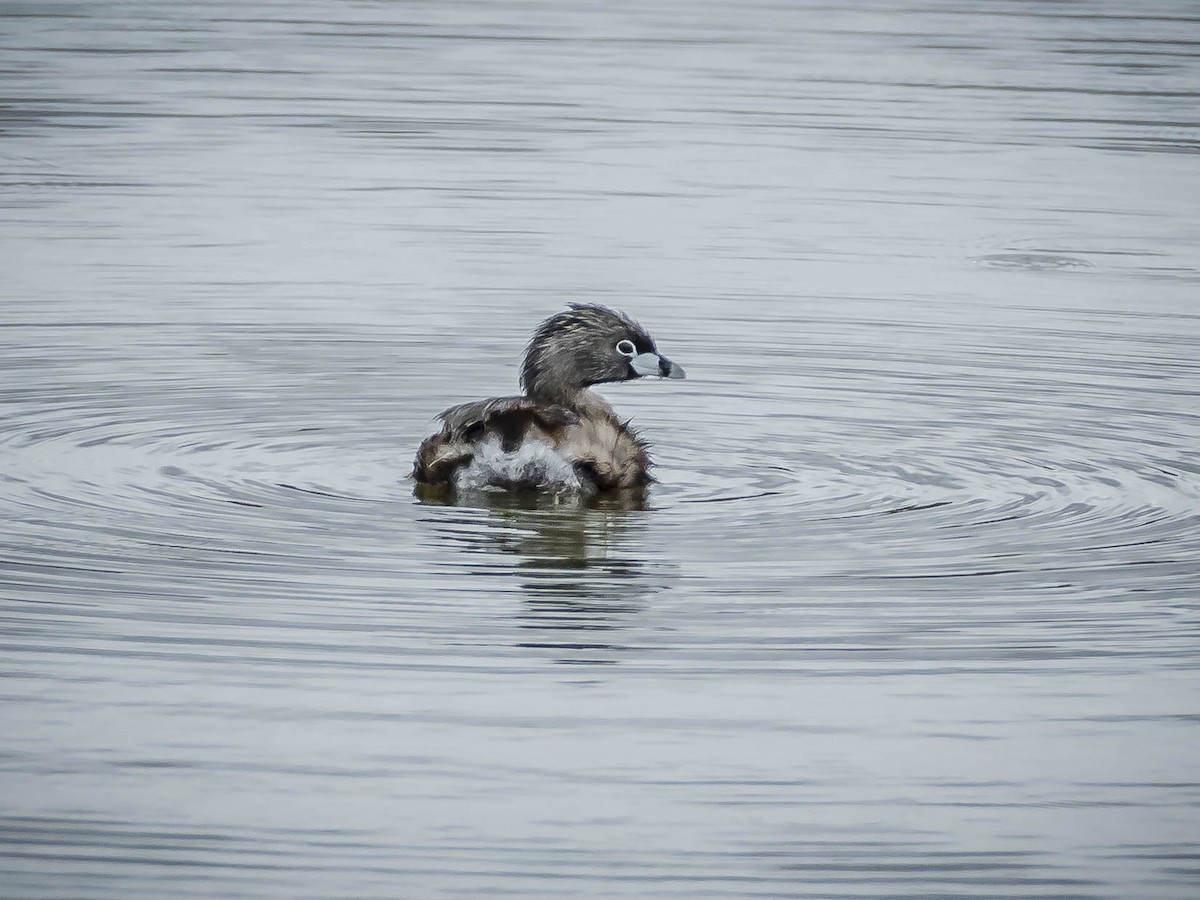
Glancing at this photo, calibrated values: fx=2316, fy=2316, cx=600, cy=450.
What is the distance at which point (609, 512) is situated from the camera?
28.0ft

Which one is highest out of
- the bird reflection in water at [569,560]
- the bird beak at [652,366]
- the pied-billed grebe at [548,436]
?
the bird beak at [652,366]

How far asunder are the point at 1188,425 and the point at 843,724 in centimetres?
427

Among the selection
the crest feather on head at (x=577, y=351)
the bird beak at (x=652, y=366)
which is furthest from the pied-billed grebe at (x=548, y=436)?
the bird beak at (x=652, y=366)

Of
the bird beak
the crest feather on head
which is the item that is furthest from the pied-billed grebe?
the bird beak

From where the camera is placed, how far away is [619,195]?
628 inches

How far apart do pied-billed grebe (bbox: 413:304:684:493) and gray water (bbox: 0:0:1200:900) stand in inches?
6.6

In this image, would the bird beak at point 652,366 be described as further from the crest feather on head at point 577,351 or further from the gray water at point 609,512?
the gray water at point 609,512

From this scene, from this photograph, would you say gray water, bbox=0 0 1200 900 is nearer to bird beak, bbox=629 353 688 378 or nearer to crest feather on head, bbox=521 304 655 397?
bird beak, bbox=629 353 688 378

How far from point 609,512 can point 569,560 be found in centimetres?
68

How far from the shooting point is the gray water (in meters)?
5.61

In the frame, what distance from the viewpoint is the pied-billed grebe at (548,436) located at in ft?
28.2

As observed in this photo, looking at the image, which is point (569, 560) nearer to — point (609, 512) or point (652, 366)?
point (609, 512)

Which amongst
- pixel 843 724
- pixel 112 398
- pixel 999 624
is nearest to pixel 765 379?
pixel 112 398

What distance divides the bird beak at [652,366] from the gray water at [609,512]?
1.33 feet
